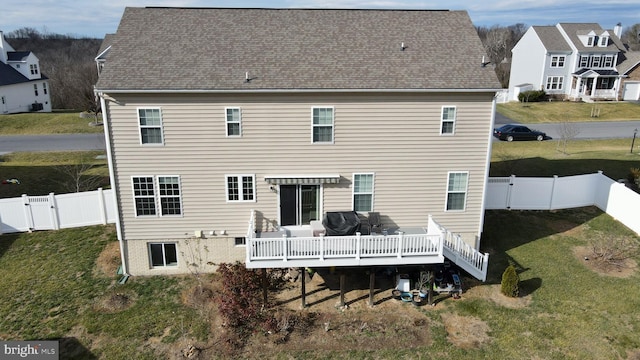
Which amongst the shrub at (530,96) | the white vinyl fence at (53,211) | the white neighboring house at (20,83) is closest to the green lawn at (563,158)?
the shrub at (530,96)

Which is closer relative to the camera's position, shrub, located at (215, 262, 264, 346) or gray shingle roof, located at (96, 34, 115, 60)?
shrub, located at (215, 262, 264, 346)

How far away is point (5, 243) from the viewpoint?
19.4 metres

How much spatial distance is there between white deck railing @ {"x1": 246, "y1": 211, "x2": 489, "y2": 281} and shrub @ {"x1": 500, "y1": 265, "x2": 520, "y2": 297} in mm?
2781

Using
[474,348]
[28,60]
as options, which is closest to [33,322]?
[474,348]

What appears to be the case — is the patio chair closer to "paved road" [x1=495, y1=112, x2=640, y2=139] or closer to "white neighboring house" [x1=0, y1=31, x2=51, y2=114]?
"paved road" [x1=495, y1=112, x2=640, y2=139]

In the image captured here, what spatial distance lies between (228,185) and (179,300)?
15.2ft

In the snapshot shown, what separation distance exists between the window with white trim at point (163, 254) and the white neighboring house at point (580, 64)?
45871 mm

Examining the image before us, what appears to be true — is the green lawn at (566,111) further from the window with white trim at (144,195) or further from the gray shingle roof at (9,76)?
the gray shingle roof at (9,76)

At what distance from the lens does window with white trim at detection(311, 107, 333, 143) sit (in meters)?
16.3

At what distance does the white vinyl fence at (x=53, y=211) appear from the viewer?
2003cm

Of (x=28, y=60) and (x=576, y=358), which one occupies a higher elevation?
(x=28, y=60)

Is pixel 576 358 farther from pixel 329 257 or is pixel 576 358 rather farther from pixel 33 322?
pixel 33 322

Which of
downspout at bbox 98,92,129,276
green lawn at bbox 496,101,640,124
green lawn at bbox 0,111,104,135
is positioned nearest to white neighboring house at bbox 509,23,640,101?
green lawn at bbox 496,101,640,124

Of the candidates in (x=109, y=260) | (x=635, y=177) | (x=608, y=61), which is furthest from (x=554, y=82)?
(x=109, y=260)
